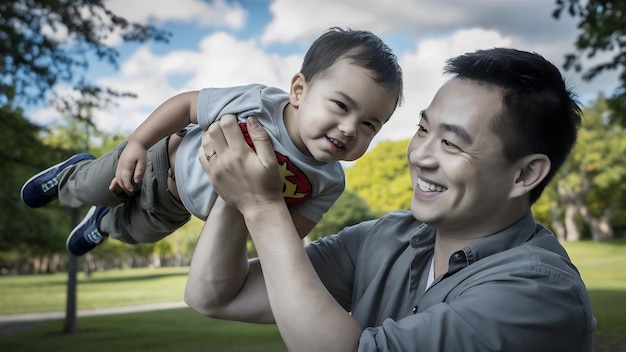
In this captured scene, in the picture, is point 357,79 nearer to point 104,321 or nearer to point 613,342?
point 613,342

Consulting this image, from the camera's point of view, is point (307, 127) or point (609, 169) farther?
point (609, 169)

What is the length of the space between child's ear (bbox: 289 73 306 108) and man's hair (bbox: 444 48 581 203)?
Answer: 0.45 m

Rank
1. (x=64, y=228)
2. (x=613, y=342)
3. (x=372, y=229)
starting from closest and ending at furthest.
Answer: (x=372, y=229), (x=613, y=342), (x=64, y=228)

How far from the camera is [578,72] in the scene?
7.14 meters

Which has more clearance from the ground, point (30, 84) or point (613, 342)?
point (30, 84)

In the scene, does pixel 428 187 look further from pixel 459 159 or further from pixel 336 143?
pixel 336 143

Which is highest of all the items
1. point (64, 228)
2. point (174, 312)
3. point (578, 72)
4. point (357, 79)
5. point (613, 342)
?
point (578, 72)

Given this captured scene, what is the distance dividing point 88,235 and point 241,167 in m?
1.21

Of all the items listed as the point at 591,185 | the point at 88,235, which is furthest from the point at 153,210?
the point at 591,185

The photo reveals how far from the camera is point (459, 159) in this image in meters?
1.31

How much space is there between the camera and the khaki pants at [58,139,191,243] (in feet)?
6.33

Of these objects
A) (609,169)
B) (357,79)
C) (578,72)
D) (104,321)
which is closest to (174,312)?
(104,321)

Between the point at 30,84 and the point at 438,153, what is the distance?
30.0 ft

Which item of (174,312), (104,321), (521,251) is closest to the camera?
(521,251)
